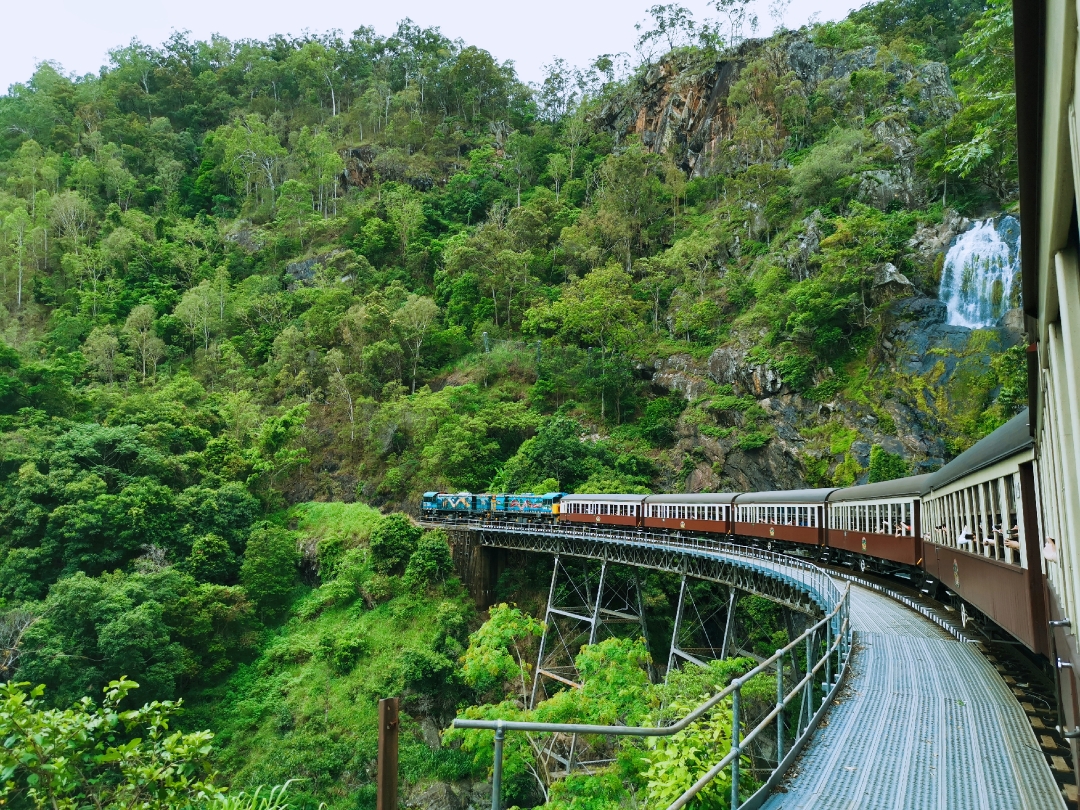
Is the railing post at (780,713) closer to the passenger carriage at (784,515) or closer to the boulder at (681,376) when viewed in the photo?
the passenger carriage at (784,515)

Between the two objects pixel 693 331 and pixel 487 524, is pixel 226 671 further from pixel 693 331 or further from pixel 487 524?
pixel 693 331

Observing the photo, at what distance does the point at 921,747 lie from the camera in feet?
17.2

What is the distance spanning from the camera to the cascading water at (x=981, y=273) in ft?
94.1

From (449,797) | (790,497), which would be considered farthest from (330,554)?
(790,497)

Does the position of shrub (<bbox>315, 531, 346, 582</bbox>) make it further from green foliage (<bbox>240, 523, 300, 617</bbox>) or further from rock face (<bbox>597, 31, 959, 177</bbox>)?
rock face (<bbox>597, 31, 959, 177</bbox>)

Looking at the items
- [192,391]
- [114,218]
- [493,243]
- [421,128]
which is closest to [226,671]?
[192,391]

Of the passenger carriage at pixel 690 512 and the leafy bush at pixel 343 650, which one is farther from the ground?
the passenger carriage at pixel 690 512

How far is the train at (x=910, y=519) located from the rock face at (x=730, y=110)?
24.6 m

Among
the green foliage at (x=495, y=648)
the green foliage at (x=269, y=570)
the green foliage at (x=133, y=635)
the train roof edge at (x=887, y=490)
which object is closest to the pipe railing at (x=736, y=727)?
the train roof edge at (x=887, y=490)

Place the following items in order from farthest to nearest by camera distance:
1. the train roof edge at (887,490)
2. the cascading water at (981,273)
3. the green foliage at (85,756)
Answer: the cascading water at (981,273) → the train roof edge at (887,490) → the green foliage at (85,756)

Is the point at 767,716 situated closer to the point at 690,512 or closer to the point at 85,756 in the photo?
the point at 85,756

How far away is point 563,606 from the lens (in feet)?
91.5

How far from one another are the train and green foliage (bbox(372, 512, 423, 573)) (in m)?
4.73

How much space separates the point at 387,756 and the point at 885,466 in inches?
1082
